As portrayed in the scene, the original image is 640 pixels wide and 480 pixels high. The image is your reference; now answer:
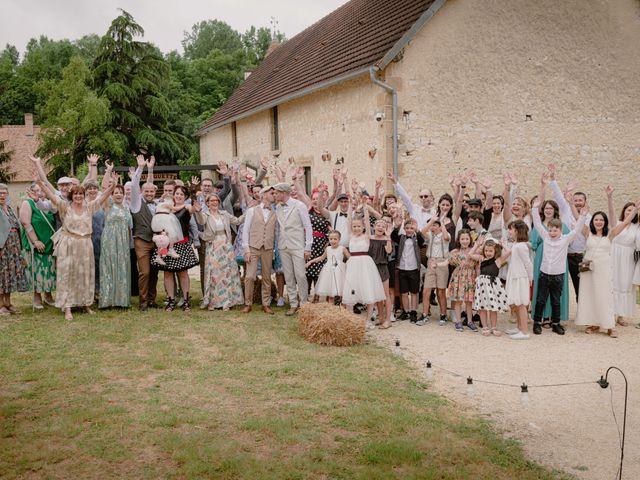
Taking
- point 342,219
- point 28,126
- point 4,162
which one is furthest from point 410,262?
point 28,126

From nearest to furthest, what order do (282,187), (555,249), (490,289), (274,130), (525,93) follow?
(490,289) → (555,249) → (282,187) → (525,93) → (274,130)

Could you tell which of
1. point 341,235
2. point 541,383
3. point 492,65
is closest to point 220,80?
point 492,65

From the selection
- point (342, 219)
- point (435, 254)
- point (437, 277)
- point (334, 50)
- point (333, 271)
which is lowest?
point (437, 277)

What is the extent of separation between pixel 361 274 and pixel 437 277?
114cm

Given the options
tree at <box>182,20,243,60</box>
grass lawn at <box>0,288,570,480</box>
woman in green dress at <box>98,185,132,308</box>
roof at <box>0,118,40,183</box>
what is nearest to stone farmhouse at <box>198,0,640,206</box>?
woman in green dress at <box>98,185,132,308</box>

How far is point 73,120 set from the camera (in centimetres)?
2159

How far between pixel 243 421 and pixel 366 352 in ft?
7.90

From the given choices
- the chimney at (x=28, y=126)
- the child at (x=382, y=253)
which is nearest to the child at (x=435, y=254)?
the child at (x=382, y=253)

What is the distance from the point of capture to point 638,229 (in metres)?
8.39

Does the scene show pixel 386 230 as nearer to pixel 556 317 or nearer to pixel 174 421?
pixel 556 317

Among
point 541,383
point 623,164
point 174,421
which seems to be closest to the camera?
point 174,421

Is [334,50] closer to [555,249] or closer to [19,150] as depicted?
[555,249]

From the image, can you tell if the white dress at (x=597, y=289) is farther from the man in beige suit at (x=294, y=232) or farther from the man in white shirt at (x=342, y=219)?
the man in beige suit at (x=294, y=232)

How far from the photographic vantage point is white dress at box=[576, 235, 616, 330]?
308 inches
